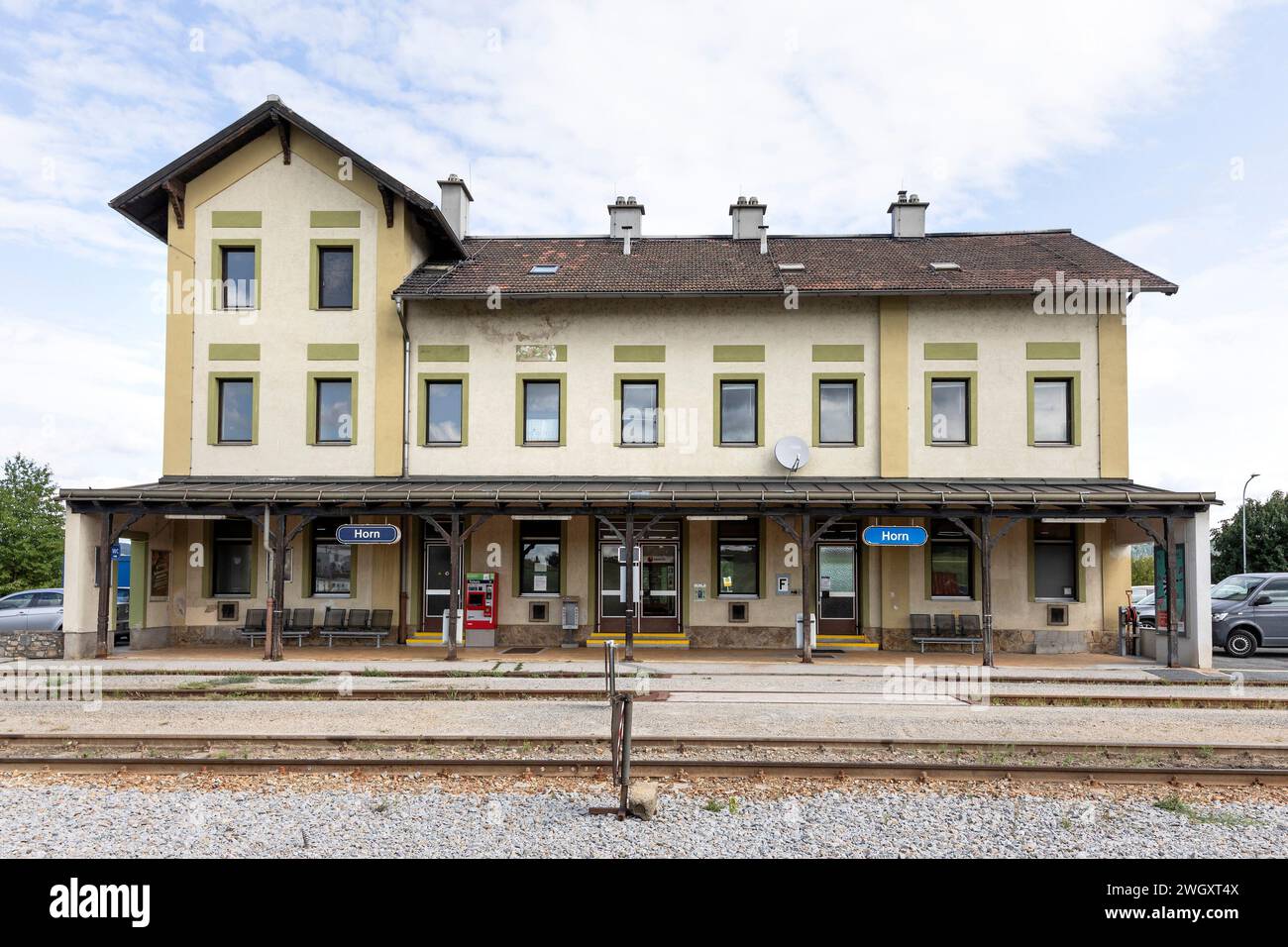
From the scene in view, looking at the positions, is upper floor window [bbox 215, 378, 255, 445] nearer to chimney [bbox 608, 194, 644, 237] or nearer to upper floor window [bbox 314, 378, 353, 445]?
upper floor window [bbox 314, 378, 353, 445]

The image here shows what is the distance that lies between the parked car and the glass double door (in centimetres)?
1227

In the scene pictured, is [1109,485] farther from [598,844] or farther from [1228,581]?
[598,844]

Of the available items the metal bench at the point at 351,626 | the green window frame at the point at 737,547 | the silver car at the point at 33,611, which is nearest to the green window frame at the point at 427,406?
the metal bench at the point at 351,626

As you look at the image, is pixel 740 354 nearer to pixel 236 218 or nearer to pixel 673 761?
pixel 236 218

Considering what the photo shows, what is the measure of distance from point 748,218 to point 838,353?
5.78 m

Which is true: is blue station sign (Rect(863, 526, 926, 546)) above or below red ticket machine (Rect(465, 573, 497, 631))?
above

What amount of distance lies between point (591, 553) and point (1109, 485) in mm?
11008

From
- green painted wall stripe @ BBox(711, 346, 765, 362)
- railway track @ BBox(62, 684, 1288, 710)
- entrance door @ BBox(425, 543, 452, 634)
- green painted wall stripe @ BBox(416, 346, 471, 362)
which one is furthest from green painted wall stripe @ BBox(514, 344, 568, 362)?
railway track @ BBox(62, 684, 1288, 710)

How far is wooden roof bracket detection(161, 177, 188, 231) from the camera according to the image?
65.1 ft

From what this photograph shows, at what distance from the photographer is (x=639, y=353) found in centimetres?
1991

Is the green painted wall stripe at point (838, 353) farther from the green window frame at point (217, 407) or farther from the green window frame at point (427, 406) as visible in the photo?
the green window frame at point (217, 407)

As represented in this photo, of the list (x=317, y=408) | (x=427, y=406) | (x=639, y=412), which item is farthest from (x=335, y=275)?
(x=639, y=412)

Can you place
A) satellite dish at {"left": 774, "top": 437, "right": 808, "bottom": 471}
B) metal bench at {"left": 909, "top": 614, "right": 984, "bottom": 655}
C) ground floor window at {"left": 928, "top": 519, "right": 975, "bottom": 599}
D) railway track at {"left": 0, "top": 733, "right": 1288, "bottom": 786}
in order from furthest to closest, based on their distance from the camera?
1. ground floor window at {"left": 928, "top": 519, "right": 975, "bottom": 599}
2. satellite dish at {"left": 774, "top": 437, "right": 808, "bottom": 471}
3. metal bench at {"left": 909, "top": 614, "right": 984, "bottom": 655}
4. railway track at {"left": 0, "top": 733, "right": 1288, "bottom": 786}

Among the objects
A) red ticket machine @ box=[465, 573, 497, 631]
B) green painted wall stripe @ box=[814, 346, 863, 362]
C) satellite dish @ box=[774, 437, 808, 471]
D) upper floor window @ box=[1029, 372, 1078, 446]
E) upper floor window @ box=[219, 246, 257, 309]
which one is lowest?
red ticket machine @ box=[465, 573, 497, 631]
